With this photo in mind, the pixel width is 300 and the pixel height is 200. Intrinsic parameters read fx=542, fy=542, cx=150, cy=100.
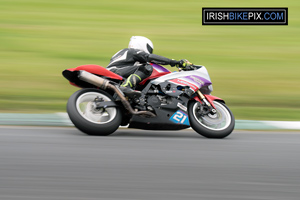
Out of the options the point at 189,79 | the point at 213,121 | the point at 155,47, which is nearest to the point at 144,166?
the point at 213,121

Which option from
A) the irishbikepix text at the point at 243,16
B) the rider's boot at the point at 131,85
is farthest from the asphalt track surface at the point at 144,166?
the irishbikepix text at the point at 243,16

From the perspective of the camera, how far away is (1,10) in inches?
664

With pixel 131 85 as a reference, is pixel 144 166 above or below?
below

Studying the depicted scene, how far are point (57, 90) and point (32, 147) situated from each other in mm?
4754

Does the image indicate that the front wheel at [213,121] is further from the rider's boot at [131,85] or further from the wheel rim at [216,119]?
the rider's boot at [131,85]

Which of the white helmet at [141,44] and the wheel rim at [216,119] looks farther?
the white helmet at [141,44]

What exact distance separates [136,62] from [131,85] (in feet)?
1.30

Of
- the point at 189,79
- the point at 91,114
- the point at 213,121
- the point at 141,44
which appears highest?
the point at 141,44

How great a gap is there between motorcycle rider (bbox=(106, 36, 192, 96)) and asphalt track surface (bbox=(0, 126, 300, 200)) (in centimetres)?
74

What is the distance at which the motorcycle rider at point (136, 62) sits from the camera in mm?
6977

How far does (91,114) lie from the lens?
6660mm

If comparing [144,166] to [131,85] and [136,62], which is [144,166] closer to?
[131,85]

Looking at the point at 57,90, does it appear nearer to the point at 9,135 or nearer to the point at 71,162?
the point at 9,135

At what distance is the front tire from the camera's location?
6473mm
